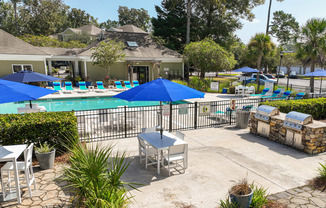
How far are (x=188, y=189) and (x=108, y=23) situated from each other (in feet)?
379

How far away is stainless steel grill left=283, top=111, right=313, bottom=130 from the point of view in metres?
7.57

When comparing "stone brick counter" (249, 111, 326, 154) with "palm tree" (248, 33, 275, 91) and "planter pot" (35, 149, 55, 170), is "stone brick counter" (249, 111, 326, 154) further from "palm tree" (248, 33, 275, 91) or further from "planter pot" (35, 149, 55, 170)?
"palm tree" (248, 33, 275, 91)

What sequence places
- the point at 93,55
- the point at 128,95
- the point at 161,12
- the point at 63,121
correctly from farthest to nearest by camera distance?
1. the point at 161,12
2. the point at 93,55
3. the point at 63,121
4. the point at 128,95

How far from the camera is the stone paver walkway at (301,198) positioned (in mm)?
4702

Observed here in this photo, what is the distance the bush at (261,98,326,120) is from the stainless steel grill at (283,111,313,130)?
215cm

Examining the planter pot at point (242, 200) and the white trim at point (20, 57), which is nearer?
the planter pot at point (242, 200)

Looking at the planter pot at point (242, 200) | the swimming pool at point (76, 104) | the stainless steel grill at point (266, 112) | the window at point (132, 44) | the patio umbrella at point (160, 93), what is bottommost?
the swimming pool at point (76, 104)

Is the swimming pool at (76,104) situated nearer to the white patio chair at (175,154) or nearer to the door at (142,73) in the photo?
the door at (142,73)

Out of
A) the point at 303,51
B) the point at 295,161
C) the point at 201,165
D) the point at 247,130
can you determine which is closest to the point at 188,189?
the point at 201,165

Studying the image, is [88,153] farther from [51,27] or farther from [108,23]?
[108,23]

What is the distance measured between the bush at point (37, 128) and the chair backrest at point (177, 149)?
2.92 meters

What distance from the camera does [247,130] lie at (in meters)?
10.2

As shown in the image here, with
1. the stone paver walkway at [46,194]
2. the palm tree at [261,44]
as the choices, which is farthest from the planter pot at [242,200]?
the palm tree at [261,44]

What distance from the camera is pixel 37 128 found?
6648mm
